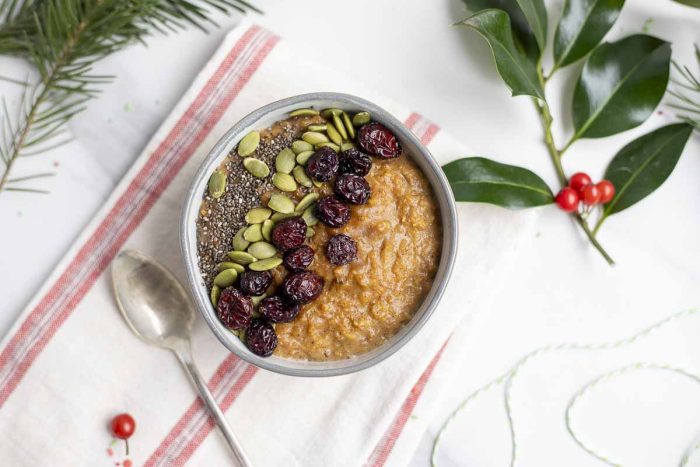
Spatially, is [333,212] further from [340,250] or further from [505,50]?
[505,50]

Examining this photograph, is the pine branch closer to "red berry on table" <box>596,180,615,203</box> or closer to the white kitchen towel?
the white kitchen towel

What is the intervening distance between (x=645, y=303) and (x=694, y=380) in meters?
0.37

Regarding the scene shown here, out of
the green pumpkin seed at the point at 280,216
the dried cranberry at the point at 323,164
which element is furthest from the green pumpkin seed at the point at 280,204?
the dried cranberry at the point at 323,164

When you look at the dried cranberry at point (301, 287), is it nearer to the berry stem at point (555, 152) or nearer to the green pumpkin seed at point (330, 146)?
the green pumpkin seed at point (330, 146)

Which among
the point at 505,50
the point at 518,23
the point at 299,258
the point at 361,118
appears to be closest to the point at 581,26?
the point at 518,23

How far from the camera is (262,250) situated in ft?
7.20

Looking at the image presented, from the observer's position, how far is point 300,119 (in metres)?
2.30

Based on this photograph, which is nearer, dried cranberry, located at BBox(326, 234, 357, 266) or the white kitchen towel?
dried cranberry, located at BBox(326, 234, 357, 266)

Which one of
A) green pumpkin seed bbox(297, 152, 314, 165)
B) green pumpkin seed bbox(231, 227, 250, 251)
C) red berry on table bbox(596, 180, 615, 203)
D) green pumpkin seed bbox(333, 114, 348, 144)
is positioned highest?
red berry on table bbox(596, 180, 615, 203)

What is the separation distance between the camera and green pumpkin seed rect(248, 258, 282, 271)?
2.18 m

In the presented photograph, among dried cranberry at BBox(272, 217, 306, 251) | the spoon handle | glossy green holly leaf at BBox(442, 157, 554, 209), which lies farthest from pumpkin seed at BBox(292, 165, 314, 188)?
the spoon handle

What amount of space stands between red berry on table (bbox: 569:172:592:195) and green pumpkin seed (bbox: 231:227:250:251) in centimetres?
132

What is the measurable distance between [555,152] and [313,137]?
1.06 m

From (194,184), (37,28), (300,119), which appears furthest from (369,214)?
(37,28)
